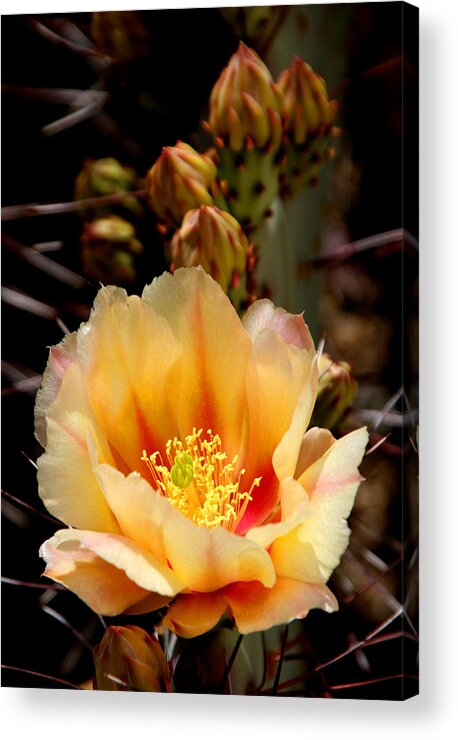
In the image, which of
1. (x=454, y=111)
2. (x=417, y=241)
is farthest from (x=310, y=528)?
(x=454, y=111)

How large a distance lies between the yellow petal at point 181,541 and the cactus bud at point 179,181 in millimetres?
447

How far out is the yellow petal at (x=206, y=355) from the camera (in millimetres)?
2471

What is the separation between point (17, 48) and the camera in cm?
264

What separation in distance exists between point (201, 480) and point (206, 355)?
19 cm

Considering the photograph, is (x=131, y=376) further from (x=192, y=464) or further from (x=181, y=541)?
(x=181, y=541)

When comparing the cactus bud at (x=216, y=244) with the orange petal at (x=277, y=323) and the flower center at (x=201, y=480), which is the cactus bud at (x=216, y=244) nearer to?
the orange petal at (x=277, y=323)

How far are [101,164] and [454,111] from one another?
22.7 inches

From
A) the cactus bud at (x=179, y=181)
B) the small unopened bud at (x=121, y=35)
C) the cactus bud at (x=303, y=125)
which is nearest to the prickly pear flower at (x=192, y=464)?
the cactus bud at (x=179, y=181)

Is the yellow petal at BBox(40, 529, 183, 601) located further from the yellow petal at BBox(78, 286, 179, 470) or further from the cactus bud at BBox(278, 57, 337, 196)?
the cactus bud at BBox(278, 57, 337, 196)

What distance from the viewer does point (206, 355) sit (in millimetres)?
2479

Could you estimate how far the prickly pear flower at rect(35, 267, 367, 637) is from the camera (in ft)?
7.73

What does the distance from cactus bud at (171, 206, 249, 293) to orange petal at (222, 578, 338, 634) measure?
469 millimetres

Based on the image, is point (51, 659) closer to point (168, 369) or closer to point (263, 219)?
point (168, 369)

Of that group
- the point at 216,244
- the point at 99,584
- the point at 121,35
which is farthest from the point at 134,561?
the point at 121,35
